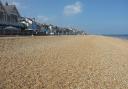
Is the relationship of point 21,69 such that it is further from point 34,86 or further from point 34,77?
point 34,86

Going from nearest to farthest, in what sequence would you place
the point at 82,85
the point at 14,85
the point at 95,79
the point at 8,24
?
the point at 14,85 → the point at 82,85 → the point at 95,79 → the point at 8,24

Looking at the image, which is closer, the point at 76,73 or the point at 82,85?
the point at 82,85

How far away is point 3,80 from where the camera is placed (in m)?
12.5

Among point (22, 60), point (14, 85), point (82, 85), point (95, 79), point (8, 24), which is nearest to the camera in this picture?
point (14, 85)

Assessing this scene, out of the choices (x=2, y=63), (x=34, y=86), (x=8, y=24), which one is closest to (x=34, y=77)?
(x=34, y=86)

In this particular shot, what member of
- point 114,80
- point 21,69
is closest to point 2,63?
point 21,69

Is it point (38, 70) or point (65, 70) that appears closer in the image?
point (38, 70)

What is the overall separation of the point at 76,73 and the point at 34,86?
12.2 feet

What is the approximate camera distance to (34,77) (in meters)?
13.6

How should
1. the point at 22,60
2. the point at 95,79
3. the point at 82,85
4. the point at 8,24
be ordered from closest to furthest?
the point at 82,85 < the point at 95,79 < the point at 22,60 < the point at 8,24

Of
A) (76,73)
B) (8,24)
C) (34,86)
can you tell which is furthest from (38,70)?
(8,24)

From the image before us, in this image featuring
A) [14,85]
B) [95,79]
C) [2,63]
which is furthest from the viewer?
[2,63]

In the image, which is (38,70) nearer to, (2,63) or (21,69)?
(21,69)

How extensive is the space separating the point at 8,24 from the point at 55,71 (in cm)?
5897
